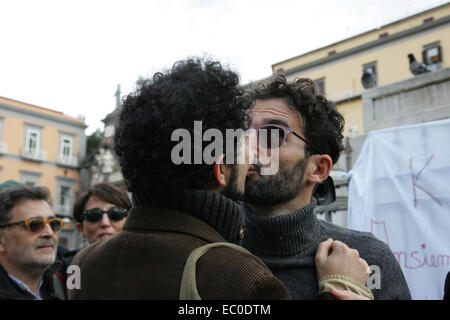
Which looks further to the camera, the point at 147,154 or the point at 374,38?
the point at 374,38

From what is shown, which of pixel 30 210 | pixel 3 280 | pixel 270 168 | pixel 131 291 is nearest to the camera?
pixel 131 291

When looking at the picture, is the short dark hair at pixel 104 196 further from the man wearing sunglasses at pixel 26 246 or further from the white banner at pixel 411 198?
the white banner at pixel 411 198

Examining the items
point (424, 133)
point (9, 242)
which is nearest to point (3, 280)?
point (9, 242)

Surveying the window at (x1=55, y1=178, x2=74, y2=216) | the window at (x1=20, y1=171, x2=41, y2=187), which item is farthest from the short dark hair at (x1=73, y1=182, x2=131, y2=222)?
the window at (x1=55, y1=178, x2=74, y2=216)

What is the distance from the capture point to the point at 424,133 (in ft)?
12.7

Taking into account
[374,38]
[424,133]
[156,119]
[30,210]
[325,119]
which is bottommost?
[30,210]

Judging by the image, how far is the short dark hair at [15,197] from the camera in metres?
2.90

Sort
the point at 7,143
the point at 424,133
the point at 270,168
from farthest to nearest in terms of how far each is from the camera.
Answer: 1. the point at 7,143
2. the point at 424,133
3. the point at 270,168

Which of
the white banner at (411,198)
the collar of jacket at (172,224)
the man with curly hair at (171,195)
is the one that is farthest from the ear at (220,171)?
the white banner at (411,198)

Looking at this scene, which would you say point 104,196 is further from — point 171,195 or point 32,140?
point 32,140

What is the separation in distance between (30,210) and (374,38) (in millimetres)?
32584

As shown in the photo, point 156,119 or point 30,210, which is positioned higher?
point 156,119

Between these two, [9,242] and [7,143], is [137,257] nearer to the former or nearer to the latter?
[9,242]

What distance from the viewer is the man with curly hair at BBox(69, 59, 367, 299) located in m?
1.17
